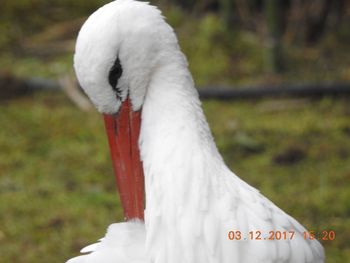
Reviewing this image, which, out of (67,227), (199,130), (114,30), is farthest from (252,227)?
(67,227)

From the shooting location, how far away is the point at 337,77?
22.9ft

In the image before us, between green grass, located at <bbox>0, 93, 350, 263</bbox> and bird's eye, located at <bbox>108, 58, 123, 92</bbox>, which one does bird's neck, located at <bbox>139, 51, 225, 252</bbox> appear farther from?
green grass, located at <bbox>0, 93, 350, 263</bbox>

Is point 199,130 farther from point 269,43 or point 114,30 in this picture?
point 269,43

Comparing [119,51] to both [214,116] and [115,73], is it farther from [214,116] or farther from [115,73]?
[214,116]

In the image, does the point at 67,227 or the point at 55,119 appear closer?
the point at 67,227

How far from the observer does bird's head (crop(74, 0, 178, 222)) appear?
2619 mm

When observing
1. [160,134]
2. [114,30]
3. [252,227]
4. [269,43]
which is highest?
[114,30]

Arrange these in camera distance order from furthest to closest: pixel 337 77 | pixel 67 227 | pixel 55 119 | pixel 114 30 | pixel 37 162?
pixel 337 77 → pixel 55 119 → pixel 37 162 → pixel 67 227 → pixel 114 30

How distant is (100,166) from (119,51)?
3.15 m

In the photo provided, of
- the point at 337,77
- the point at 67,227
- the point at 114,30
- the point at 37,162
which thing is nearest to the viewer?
the point at 114,30

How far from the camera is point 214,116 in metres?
6.46

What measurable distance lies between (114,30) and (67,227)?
2.50 meters

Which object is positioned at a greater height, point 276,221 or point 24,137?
point 276,221
